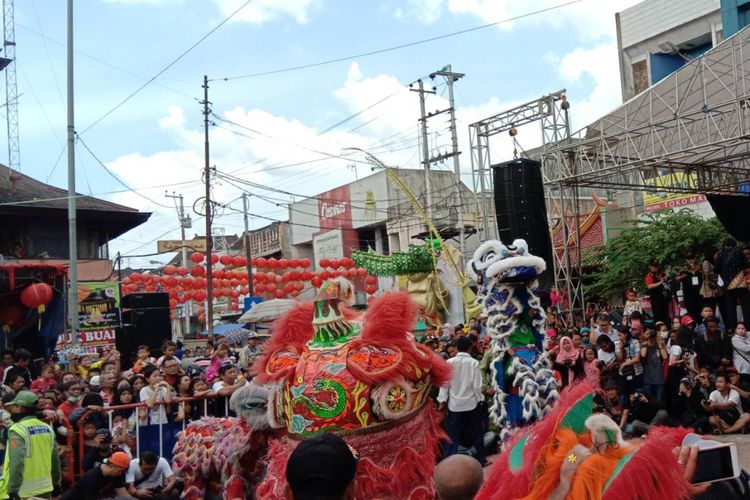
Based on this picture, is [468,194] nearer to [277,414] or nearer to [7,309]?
[7,309]

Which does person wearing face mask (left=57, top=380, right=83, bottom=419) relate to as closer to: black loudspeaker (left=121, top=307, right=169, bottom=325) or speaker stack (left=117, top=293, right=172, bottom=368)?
speaker stack (left=117, top=293, right=172, bottom=368)

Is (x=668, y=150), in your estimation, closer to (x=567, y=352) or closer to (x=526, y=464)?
(x=567, y=352)

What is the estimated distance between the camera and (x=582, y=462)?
242cm

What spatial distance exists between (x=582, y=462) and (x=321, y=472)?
30.9 inches

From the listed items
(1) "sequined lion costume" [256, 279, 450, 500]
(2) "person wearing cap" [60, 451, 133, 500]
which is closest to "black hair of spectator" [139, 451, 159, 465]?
(2) "person wearing cap" [60, 451, 133, 500]

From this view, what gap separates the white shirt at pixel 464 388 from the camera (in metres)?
8.72

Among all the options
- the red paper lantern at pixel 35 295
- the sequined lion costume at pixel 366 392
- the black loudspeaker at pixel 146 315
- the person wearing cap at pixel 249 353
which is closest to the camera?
the sequined lion costume at pixel 366 392

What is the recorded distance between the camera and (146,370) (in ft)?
31.8

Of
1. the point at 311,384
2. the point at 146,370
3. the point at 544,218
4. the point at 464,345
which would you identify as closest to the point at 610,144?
the point at 544,218

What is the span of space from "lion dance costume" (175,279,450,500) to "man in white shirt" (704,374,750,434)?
18.2 ft

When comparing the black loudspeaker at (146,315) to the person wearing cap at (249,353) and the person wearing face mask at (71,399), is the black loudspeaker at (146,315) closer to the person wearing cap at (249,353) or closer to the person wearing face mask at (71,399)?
the person wearing cap at (249,353)

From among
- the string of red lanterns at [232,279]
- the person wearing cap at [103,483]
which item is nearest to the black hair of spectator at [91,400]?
the person wearing cap at [103,483]

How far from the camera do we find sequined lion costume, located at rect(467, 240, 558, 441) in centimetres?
701

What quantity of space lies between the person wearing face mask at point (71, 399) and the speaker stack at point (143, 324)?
6949 millimetres
